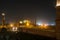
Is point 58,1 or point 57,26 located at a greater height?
point 58,1

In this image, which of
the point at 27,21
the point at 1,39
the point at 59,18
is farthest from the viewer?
the point at 27,21

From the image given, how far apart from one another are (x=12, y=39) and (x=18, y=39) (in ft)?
1.83

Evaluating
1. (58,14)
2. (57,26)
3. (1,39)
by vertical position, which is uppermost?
(58,14)

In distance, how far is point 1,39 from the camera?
1439 centimetres

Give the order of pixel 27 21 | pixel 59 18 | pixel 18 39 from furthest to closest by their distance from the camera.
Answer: pixel 27 21 < pixel 18 39 < pixel 59 18

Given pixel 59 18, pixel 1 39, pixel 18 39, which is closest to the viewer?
pixel 59 18

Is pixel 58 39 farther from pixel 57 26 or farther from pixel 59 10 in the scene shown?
pixel 59 10

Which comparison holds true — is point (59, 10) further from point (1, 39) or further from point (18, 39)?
point (1, 39)

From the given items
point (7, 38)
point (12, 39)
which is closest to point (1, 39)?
point (7, 38)

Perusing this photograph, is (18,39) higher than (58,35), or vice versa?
(58,35)

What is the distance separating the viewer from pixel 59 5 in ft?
17.4

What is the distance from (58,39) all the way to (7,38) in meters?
9.91

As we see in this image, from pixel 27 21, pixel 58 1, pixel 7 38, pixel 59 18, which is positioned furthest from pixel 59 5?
pixel 27 21

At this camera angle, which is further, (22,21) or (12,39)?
(22,21)
